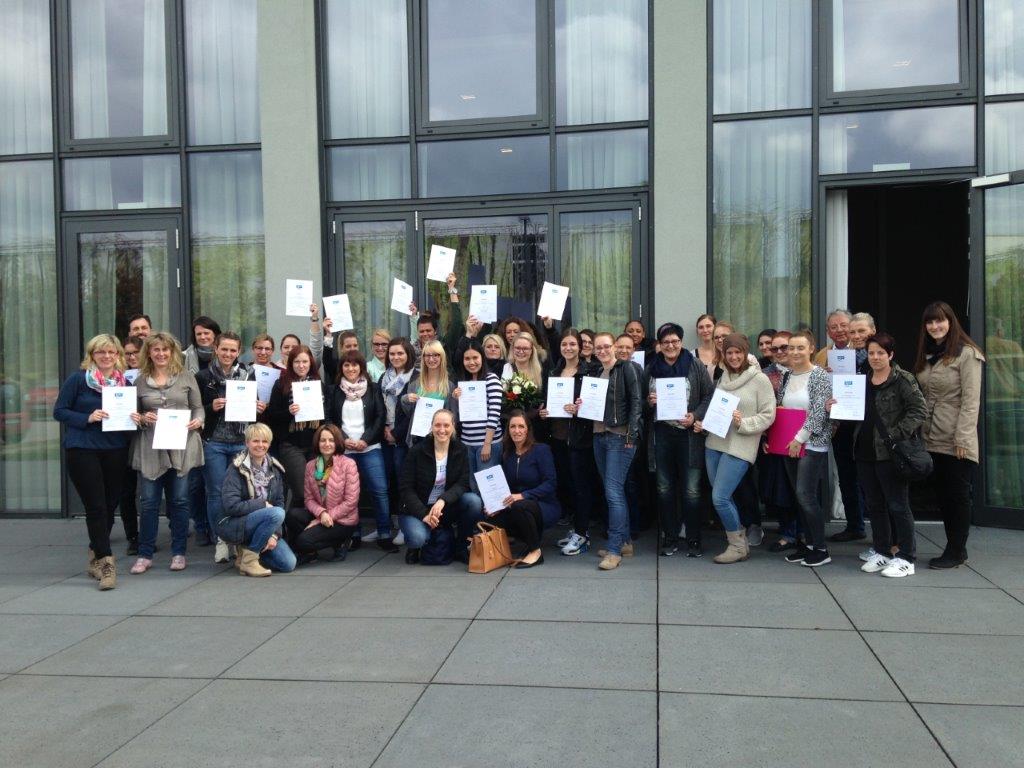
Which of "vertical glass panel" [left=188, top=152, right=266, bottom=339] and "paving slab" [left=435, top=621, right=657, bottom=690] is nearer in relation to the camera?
"paving slab" [left=435, top=621, right=657, bottom=690]

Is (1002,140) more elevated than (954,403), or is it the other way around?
(1002,140)

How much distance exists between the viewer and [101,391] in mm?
7184

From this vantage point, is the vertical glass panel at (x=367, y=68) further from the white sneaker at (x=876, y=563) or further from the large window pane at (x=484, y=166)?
the white sneaker at (x=876, y=563)

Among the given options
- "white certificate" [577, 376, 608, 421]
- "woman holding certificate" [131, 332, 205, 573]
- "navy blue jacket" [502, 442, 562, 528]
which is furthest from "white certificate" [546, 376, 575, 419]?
"woman holding certificate" [131, 332, 205, 573]

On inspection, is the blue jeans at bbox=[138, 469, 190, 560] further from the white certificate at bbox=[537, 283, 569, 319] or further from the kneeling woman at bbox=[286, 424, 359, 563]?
the white certificate at bbox=[537, 283, 569, 319]

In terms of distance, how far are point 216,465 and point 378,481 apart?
1.45 metres

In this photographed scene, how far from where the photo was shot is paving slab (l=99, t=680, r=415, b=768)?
3.78m

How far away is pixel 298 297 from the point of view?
850 centimetres

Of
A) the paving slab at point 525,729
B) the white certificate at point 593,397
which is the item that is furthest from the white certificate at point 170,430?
the paving slab at point 525,729

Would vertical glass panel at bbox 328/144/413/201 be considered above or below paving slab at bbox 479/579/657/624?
above

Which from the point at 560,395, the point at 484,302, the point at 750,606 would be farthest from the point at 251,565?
the point at 750,606

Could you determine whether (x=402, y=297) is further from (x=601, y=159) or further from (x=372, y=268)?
(x=601, y=159)

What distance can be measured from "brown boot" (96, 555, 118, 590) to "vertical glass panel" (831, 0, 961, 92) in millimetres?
7905

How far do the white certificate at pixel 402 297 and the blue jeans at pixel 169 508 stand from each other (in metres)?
2.57
